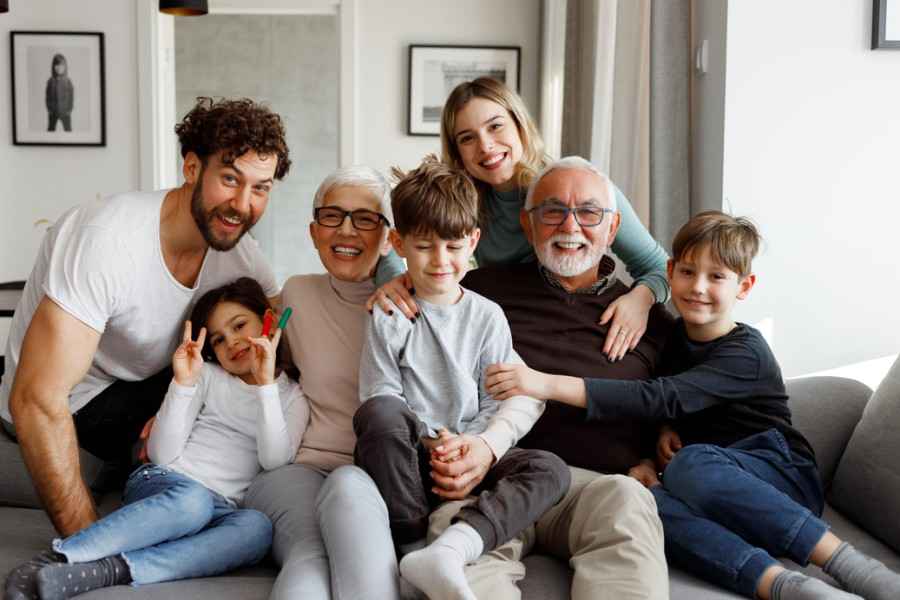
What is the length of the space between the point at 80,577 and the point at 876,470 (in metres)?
1.58

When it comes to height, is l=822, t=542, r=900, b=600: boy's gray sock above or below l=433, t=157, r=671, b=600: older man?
below

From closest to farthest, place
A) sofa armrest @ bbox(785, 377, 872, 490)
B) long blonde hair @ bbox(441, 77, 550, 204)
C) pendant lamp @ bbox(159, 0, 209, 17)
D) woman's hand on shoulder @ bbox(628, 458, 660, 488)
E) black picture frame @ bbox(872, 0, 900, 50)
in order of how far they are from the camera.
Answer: woman's hand on shoulder @ bbox(628, 458, 660, 488), sofa armrest @ bbox(785, 377, 872, 490), long blonde hair @ bbox(441, 77, 550, 204), black picture frame @ bbox(872, 0, 900, 50), pendant lamp @ bbox(159, 0, 209, 17)

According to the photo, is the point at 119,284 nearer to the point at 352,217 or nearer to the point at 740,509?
the point at 352,217

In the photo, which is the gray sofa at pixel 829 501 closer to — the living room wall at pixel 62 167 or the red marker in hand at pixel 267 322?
the red marker in hand at pixel 267 322

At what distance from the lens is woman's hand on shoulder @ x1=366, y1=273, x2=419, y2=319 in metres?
1.95

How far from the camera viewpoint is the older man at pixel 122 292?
1.92 metres

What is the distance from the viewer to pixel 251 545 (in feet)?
5.83

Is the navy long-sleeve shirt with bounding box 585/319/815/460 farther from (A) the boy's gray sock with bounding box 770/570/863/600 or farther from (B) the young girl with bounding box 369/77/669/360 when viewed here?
(A) the boy's gray sock with bounding box 770/570/863/600

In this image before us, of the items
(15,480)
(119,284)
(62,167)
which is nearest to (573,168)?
(119,284)

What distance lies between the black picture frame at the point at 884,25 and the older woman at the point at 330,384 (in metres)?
1.50

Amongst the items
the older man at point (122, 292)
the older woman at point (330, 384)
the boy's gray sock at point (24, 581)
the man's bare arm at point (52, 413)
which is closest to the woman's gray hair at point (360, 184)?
the older woman at point (330, 384)

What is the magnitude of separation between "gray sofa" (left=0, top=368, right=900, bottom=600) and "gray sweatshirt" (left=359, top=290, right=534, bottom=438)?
1.10 ft

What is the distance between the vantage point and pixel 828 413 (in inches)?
86.6

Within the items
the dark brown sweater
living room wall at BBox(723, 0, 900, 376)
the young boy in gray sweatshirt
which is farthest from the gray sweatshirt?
living room wall at BBox(723, 0, 900, 376)
